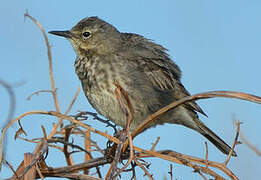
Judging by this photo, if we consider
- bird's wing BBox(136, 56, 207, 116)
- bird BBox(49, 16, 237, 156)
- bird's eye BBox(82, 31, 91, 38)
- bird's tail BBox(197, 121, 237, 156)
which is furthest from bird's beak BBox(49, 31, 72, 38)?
bird's tail BBox(197, 121, 237, 156)

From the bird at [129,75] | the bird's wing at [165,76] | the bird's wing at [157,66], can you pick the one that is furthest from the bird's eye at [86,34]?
the bird's wing at [165,76]

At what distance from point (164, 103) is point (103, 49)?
94 centimetres

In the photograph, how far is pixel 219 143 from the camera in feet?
14.8

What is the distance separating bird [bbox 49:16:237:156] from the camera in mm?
4105

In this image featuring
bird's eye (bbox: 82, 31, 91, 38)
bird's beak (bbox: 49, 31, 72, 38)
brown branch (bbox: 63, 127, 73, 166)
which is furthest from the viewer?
bird's eye (bbox: 82, 31, 91, 38)

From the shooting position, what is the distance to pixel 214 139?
4621mm

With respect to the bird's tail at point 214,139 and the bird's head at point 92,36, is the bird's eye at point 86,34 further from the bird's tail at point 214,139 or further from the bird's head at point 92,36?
the bird's tail at point 214,139

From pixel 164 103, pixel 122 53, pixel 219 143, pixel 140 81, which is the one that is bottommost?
pixel 219 143

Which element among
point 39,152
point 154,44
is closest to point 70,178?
point 39,152

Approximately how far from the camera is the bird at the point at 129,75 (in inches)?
162

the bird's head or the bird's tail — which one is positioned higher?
the bird's head

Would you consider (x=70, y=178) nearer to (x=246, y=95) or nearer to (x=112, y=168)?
(x=112, y=168)

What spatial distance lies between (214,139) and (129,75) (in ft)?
4.24

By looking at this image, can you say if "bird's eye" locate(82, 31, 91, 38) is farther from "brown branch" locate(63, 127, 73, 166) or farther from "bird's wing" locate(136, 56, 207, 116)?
"brown branch" locate(63, 127, 73, 166)
